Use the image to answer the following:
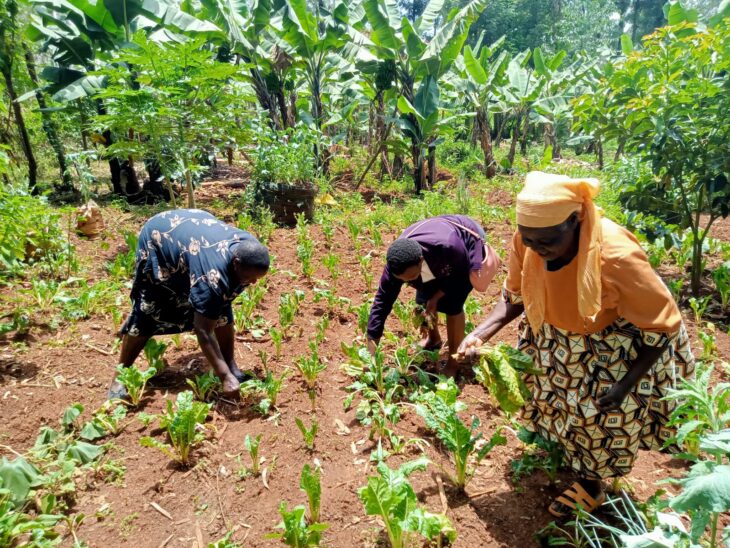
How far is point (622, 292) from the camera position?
184 centimetres

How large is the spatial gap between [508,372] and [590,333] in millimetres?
434

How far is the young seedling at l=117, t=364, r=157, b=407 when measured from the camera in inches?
119

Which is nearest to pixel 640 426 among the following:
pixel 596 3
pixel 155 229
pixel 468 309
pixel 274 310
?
pixel 468 309

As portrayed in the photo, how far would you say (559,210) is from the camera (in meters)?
1.79

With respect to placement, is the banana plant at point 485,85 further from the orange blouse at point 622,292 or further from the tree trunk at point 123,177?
the orange blouse at point 622,292

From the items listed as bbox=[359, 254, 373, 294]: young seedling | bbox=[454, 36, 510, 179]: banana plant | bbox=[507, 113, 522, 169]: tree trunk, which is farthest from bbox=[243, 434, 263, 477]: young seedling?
bbox=[507, 113, 522, 169]: tree trunk

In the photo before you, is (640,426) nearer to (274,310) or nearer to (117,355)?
(274,310)

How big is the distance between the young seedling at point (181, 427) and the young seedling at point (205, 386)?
36 centimetres

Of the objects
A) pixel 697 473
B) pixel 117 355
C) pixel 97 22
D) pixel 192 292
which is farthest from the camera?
pixel 97 22

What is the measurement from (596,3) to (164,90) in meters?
38.7

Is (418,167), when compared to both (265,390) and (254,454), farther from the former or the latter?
(254,454)

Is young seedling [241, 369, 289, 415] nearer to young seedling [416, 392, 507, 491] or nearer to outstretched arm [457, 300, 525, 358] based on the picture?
young seedling [416, 392, 507, 491]

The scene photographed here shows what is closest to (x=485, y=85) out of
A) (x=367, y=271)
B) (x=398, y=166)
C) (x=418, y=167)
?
(x=398, y=166)

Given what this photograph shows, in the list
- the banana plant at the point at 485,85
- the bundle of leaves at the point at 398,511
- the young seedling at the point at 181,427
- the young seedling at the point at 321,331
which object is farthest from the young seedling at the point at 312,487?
the banana plant at the point at 485,85
